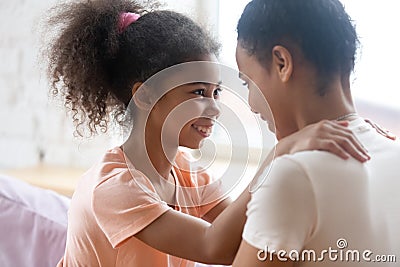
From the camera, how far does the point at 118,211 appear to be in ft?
3.26

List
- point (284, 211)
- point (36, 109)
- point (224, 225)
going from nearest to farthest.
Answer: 1. point (284, 211)
2. point (224, 225)
3. point (36, 109)

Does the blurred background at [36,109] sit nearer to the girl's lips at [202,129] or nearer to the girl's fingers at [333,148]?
the girl's lips at [202,129]

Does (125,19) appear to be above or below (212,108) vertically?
above

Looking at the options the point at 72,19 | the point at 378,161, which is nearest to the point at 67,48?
the point at 72,19

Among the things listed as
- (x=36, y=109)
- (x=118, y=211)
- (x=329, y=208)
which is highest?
(x=329, y=208)

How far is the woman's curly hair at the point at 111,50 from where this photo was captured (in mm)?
1090

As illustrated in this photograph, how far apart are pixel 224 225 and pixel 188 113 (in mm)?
245

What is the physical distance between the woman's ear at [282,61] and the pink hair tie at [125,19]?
0.38m

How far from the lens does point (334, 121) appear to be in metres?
0.82

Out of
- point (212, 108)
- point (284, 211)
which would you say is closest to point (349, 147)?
point (284, 211)

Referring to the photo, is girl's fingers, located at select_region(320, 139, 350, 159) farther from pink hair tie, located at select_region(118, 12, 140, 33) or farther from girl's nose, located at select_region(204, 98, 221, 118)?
pink hair tie, located at select_region(118, 12, 140, 33)

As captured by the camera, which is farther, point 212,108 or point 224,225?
point 212,108

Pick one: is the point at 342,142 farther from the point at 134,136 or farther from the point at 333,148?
the point at 134,136

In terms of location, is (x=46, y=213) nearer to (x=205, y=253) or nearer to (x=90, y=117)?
(x=90, y=117)
